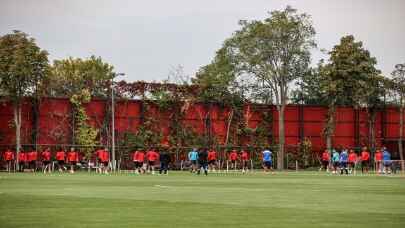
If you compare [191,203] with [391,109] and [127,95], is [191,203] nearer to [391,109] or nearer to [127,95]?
[127,95]

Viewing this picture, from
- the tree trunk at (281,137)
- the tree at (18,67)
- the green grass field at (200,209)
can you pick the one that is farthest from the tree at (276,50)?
the green grass field at (200,209)

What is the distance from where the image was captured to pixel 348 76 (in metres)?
82.1

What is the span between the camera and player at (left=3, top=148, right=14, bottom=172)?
222 ft

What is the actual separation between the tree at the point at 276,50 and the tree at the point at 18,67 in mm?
18908

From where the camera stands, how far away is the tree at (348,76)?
269 ft

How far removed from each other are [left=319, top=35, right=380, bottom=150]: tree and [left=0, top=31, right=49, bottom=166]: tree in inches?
1043

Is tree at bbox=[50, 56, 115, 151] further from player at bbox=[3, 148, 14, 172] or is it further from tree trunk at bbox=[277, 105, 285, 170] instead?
tree trunk at bbox=[277, 105, 285, 170]

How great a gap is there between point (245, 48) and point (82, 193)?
172ft

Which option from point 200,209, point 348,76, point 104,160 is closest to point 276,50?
point 348,76

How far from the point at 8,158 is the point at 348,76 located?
3208cm

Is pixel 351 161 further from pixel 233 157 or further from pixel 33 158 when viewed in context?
pixel 33 158

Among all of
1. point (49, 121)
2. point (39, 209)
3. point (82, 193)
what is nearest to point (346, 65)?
point (49, 121)

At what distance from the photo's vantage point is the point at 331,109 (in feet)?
274

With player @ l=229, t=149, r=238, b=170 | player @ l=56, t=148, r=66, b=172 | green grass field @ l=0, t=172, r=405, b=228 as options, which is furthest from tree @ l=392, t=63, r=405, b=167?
green grass field @ l=0, t=172, r=405, b=228
